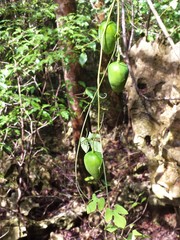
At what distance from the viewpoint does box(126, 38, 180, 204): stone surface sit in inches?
76.8

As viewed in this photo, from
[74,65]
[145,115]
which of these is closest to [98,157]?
[145,115]

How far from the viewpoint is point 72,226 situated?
3.16 meters

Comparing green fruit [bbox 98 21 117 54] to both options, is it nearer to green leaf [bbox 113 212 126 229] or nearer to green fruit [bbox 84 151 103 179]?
green fruit [bbox 84 151 103 179]

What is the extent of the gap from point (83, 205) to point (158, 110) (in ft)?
5.28

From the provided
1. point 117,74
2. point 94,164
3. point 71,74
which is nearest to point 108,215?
point 94,164

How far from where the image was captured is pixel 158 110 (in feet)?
6.64

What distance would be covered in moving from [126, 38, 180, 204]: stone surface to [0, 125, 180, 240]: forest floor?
0.62 m

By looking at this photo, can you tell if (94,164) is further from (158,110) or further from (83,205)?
(83,205)

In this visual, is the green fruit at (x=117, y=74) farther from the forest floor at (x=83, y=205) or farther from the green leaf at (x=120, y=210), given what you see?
the forest floor at (x=83, y=205)

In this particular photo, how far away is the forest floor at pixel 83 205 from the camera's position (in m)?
2.96

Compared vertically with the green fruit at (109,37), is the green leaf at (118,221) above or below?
below

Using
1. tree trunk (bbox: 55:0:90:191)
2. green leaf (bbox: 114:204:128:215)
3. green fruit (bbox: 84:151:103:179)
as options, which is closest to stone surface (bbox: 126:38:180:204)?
tree trunk (bbox: 55:0:90:191)

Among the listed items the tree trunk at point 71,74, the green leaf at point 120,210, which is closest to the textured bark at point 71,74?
the tree trunk at point 71,74

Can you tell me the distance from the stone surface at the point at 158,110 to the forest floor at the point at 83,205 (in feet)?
2.04
